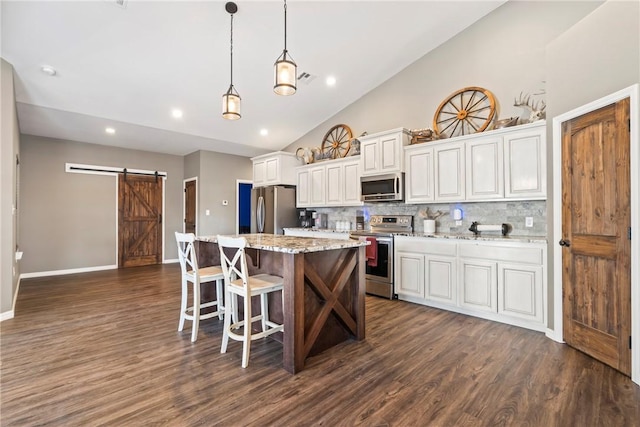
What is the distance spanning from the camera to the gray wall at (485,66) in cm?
357

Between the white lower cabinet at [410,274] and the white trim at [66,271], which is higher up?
the white lower cabinet at [410,274]

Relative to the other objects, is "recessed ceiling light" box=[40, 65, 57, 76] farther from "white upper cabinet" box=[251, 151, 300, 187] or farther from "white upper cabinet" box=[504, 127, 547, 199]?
"white upper cabinet" box=[504, 127, 547, 199]

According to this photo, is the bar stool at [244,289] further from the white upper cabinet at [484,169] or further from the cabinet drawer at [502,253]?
the white upper cabinet at [484,169]

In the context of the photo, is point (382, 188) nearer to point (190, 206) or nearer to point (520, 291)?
point (520, 291)

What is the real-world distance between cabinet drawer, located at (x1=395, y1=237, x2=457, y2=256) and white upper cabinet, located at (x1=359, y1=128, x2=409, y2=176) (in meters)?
1.08

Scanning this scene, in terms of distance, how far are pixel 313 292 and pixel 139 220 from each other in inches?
240

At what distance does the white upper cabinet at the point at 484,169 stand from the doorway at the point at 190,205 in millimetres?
5728

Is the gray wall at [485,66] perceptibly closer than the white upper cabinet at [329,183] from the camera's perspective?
Yes

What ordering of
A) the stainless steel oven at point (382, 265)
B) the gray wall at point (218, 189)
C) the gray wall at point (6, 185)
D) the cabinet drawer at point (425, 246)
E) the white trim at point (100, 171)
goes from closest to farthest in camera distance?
the gray wall at point (6, 185)
the cabinet drawer at point (425, 246)
the stainless steel oven at point (382, 265)
the white trim at point (100, 171)
the gray wall at point (218, 189)

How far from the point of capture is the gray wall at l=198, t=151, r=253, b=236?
22.8ft

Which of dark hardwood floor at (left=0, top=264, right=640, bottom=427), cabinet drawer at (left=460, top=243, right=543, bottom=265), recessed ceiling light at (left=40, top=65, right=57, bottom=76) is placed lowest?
dark hardwood floor at (left=0, top=264, right=640, bottom=427)

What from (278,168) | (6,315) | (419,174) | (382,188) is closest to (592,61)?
(419,174)

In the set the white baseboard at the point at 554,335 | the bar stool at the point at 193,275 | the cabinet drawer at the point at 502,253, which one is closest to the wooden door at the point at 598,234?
the white baseboard at the point at 554,335

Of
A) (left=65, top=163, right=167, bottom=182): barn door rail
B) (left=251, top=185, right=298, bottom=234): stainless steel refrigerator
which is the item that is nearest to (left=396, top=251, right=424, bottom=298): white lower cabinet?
(left=251, top=185, right=298, bottom=234): stainless steel refrigerator
